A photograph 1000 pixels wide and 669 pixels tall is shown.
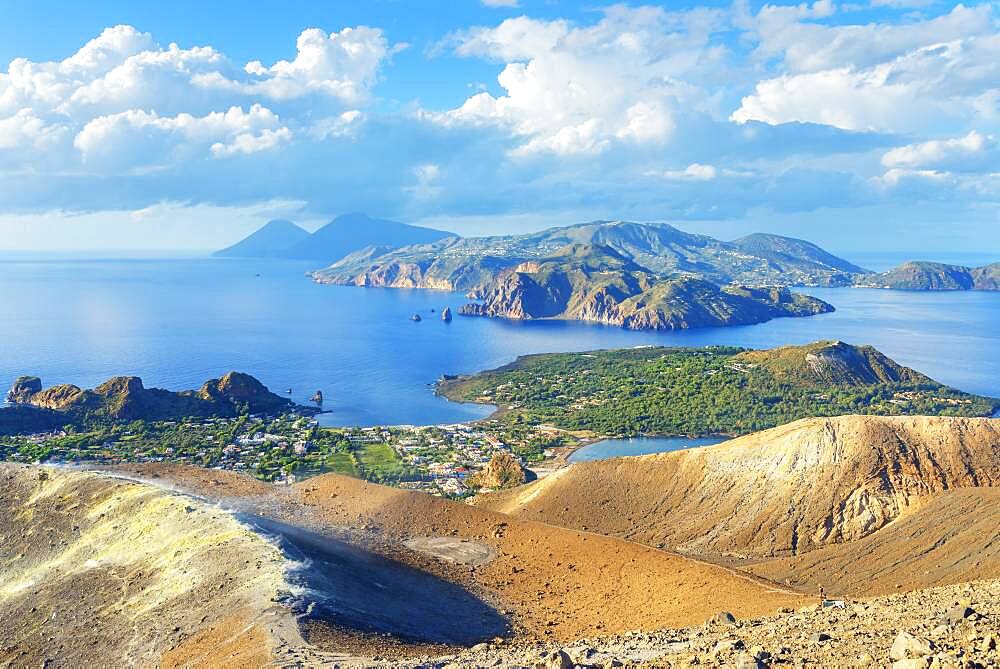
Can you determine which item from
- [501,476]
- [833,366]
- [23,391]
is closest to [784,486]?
[501,476]

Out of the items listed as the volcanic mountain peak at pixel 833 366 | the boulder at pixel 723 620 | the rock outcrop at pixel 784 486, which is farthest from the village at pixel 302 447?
the volcanic mountain peak at pixel 833 366

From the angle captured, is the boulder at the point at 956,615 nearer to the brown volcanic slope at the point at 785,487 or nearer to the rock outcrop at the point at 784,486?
the brown volcanic slope at the point at 785,487

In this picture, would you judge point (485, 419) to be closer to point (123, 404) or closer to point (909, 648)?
point (123, 404)

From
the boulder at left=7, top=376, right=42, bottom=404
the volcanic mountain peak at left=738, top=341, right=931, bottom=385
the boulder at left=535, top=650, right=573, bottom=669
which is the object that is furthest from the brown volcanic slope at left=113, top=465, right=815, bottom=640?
the volcanic mountain peak at left=738, top=341, right=931, bottom=385

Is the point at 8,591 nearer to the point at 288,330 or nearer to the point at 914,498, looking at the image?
the point at 914,498

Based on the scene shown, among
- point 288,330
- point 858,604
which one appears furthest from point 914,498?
point 288,330

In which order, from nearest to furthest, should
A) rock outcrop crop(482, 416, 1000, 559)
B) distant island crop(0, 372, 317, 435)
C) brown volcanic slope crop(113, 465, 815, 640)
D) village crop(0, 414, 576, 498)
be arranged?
brown volcanic slope crop(113, 465, 815, 640), rock outcrop crop(482, 416, 1000, 559), village crop(0, 414, 576, 498), distant island crop(0, 372, 317, 435)

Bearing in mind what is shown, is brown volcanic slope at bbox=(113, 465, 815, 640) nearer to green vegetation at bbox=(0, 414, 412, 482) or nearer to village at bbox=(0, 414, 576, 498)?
village at bbox=(0, 414, 576, 498)
